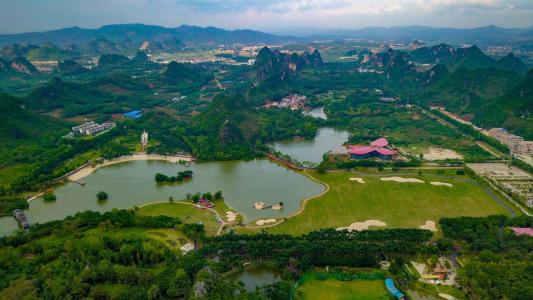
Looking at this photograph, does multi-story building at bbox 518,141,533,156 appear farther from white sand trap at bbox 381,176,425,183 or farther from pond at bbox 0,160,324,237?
pond at bbox 0,160,324,237

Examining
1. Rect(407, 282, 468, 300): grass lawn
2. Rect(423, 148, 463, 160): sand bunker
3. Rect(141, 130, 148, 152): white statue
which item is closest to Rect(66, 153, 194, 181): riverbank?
Rect(141, 130, 148, 152): white statue

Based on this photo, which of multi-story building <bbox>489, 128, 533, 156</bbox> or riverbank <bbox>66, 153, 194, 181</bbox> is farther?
multi-story building <bbox>489, 128, 533, 156</bbox>

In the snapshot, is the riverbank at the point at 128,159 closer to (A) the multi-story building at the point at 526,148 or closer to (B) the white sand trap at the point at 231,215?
(B) the white sand trap at the point at 231,215

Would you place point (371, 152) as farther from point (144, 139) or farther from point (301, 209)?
point (144, 139)

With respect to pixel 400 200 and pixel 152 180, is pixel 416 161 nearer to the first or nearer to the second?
pixel 400 200

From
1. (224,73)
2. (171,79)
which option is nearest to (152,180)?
(171,79)

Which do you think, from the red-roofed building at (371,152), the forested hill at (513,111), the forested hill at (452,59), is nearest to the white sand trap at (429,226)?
the red-roofed building at (371,152)
